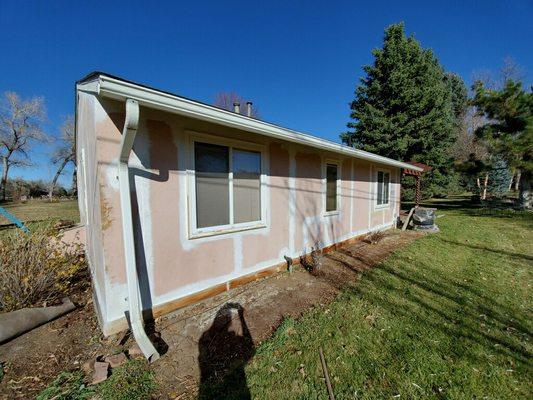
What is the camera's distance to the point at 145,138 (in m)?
3.00

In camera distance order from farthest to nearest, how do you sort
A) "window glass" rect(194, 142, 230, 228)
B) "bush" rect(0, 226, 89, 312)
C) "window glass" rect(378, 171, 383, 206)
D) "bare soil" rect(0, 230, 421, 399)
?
"window glass" rect(378, 171, 383, 206) → "window glass" rect(194, 142, 230, 228) → "bush" rect(0, 226, 89, 312) → "bare soil" rect(0, 230, 421, 399)

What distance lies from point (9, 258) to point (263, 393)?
3803mm

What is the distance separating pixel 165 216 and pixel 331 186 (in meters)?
4.47

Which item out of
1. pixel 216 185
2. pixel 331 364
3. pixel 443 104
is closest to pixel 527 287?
pixel 331 364

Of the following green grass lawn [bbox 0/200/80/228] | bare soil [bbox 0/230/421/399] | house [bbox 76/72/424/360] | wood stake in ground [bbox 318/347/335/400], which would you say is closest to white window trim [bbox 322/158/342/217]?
house [bbox 76/72/424/360]

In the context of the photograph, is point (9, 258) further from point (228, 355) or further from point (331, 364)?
point (331, 364)

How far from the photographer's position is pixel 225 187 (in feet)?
12.6

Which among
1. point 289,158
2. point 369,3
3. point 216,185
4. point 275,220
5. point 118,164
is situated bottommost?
point 275,220

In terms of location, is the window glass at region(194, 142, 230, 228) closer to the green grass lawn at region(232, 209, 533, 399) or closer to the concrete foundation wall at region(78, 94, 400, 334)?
the concrete foundation wall at region(78, 94, 400, 334)

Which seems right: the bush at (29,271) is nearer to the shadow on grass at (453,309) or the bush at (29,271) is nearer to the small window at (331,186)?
the shadow on grass at (453,309)

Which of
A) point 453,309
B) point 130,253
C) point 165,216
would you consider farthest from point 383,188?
point 130,253

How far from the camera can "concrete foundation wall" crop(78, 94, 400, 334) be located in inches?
110

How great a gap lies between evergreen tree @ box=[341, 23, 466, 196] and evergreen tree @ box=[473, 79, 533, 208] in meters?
2.57

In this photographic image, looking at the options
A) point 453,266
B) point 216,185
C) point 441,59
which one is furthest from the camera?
point 441,59
